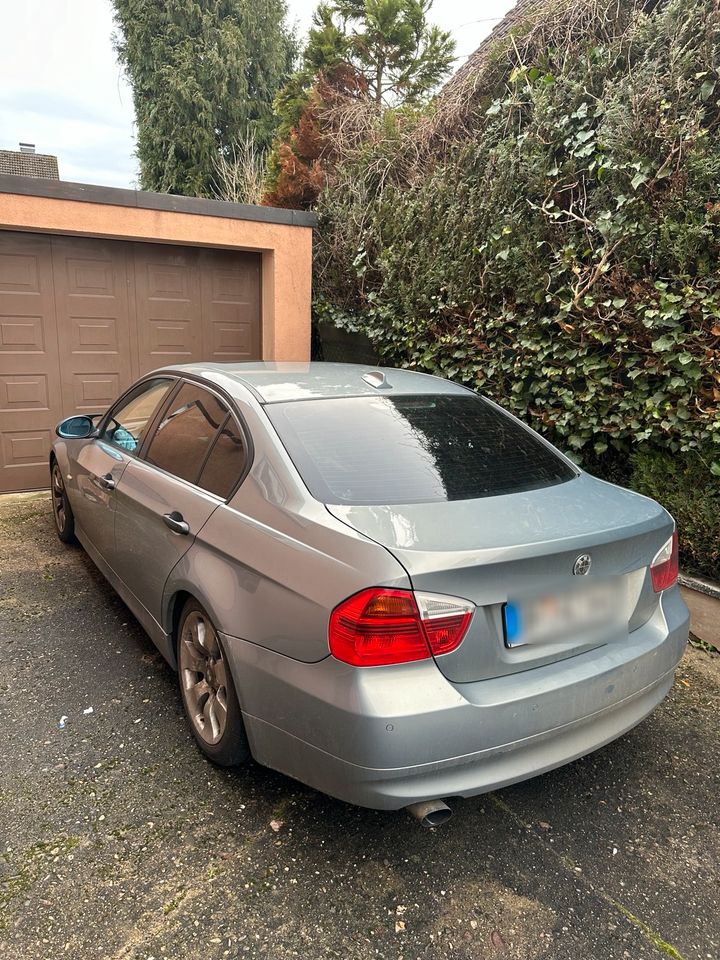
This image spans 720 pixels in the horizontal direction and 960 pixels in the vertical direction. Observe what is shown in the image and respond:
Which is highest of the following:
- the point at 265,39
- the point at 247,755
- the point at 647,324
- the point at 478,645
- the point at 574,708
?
the point at 265,39

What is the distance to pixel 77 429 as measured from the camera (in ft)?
13.7

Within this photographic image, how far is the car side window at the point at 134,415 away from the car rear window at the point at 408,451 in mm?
1090

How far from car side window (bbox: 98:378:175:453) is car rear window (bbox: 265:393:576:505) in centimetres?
109

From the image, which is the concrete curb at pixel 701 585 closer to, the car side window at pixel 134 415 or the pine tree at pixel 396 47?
the car side window at pixel 134 415

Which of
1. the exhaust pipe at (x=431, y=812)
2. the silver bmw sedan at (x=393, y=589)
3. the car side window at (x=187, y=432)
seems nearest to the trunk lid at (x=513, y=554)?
the silver bmw sedan at (x=393, y=589)

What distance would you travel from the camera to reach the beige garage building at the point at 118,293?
5.91 meters

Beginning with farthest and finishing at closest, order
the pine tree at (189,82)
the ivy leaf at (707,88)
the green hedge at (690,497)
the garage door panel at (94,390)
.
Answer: the pine tree at (189,82) < the garage door panel at (94,390) < the green hedge at (690,497) < the ivy leaf at (707,88)

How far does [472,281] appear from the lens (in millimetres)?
5152

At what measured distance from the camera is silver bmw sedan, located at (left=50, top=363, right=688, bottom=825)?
5.91 feet

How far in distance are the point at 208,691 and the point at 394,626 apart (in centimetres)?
104

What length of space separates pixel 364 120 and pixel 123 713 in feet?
25.2

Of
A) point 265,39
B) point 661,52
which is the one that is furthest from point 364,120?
point 265,39

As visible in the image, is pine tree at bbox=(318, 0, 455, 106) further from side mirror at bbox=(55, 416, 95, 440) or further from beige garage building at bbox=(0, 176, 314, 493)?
side mirror at bbox=(55, 416, 95, 440)

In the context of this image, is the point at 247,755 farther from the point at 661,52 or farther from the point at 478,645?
the point at 661,52
